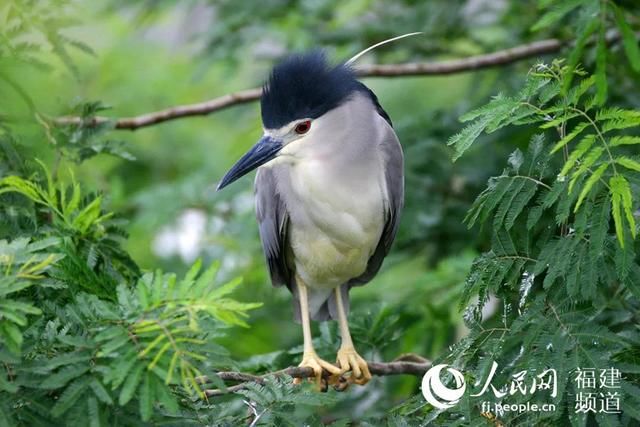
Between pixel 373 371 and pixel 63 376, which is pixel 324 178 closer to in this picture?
pixel 373 371

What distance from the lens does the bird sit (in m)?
3.90

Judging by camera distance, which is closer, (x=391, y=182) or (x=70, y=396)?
(x=70, y=396)

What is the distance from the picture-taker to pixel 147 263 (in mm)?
6539

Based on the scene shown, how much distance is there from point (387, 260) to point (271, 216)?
169 cm

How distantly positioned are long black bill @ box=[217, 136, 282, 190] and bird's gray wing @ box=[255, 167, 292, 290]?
0.37 meters

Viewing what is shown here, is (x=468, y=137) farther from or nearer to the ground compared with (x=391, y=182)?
farther from the ground

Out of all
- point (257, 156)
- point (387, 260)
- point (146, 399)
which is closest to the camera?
point (146, 399)

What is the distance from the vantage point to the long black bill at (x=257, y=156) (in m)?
3.83

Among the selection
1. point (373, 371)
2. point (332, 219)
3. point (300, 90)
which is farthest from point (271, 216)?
point (373, 371)

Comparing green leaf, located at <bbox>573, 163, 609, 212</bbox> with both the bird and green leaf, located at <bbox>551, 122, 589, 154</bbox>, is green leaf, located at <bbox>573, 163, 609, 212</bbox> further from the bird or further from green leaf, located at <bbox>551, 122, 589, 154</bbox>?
the bird

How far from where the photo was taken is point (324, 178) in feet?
13.2

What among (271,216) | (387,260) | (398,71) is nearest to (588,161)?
(271,216)

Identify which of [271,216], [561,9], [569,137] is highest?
[561,9]

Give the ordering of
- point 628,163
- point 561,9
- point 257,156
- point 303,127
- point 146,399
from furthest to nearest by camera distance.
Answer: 1. point 303,127
2. point 257,156
3. point 561,9
4. point 628,163
5. point 146,399
